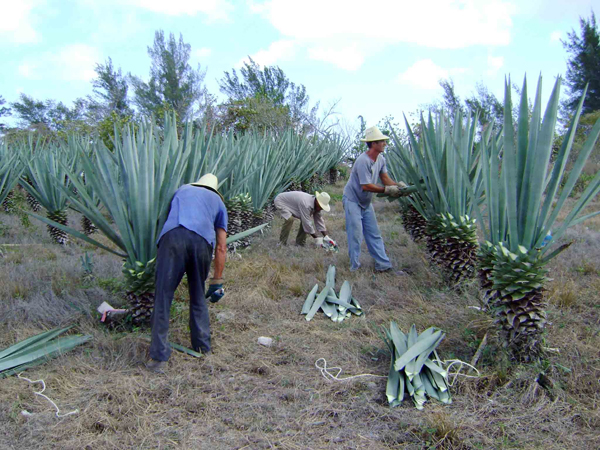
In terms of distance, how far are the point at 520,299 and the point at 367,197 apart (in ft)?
9.03

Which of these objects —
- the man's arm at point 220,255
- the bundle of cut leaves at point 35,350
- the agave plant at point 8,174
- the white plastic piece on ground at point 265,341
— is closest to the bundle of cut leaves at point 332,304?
the white plastic piece on ground at point 265,341

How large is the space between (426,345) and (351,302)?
152 cm

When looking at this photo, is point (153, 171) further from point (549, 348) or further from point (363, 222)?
point (549, 348)

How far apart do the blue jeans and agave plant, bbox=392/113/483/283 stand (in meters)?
0.85

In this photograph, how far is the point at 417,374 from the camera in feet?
9.16

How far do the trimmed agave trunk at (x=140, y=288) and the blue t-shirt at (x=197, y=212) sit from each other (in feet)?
1.24

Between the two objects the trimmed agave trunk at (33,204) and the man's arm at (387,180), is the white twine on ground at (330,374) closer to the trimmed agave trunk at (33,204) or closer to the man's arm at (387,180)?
the man's arm at (387,180)

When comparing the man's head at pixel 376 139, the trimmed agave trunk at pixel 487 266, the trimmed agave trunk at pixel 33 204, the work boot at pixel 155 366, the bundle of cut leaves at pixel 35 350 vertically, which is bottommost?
the trimmed agave trunk at pixel 33 204

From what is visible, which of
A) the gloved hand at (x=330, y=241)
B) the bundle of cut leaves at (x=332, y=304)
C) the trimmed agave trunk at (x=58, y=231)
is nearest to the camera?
the bundle of cut leaves at (x=332, y=304)

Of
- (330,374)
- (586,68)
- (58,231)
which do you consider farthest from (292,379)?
(586,68)

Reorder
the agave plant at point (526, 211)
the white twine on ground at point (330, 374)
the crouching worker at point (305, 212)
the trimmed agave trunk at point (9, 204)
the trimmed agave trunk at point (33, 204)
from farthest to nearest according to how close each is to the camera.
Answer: the trimmed agave trunk at point (33, 204), the trimmed agave trunk at point (9, 204), the crouching worker at point (305, 212), the white twine on ground at point (330, 374), the agave plant at point (526, 211)

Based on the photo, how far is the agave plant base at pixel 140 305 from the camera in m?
3.75

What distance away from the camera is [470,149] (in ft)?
14.7

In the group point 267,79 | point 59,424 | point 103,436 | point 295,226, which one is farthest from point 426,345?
point 267,79
